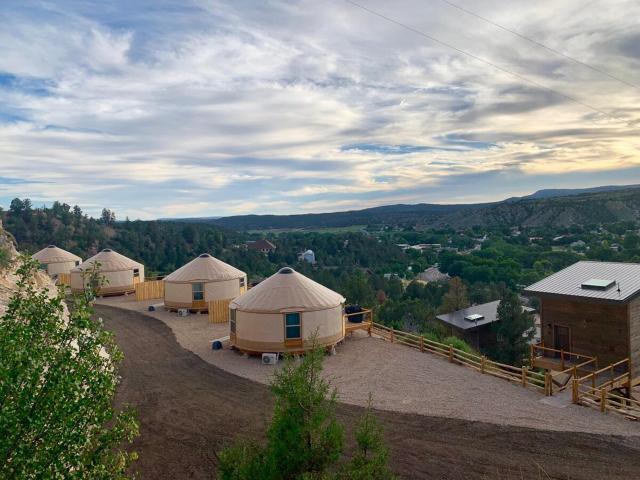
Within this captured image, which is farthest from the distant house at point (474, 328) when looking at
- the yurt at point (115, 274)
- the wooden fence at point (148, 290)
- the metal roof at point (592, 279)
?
the yurt at point (115, 274)

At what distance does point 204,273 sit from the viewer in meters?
24.0

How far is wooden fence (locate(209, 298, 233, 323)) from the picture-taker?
69.8ft

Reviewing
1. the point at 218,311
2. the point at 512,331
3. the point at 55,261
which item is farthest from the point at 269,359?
the point at 55,261

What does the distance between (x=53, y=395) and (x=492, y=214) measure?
124825 millimetres

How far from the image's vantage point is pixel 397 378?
1329 centimetres

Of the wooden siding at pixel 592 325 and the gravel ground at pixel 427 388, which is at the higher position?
the wooden siding at pixel 592 325

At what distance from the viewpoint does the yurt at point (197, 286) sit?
77.2 feet

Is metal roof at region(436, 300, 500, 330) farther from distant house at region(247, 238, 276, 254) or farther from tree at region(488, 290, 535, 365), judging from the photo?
distant house at region(247, 238, 276, 254)

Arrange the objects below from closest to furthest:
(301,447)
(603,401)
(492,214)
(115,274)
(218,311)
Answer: (301,447), (603,401), (218,311), (115,274), (492,214)

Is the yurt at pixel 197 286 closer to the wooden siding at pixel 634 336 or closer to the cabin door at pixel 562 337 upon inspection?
the cabin door at pixel 562 337

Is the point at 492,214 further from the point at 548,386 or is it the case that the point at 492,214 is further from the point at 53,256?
the point at 548,386

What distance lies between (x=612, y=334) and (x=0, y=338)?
51.6 feet

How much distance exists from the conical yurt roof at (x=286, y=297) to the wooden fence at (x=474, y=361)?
2767mm

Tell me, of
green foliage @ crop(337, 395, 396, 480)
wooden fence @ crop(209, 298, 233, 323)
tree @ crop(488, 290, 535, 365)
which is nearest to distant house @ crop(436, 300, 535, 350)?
tree @ crop(488, 290, 535, 365)
